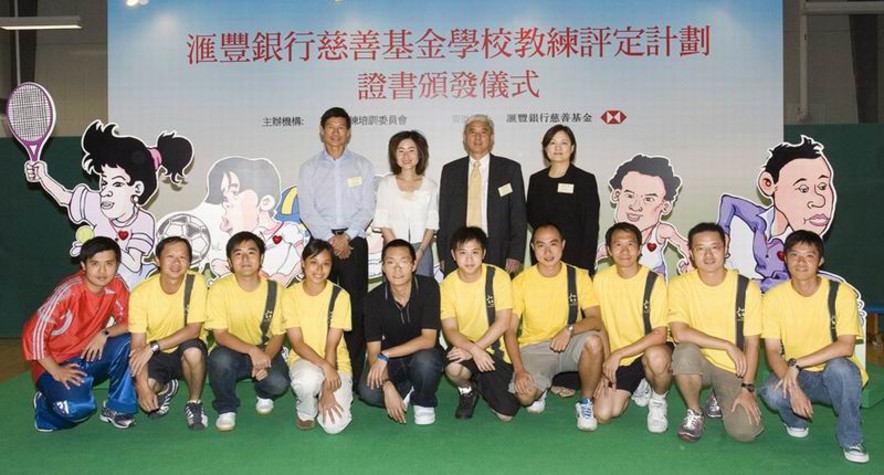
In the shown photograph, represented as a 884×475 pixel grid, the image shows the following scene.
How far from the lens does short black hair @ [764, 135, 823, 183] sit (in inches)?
190

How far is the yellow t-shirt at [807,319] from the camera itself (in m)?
3.37

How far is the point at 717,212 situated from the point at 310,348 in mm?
3286

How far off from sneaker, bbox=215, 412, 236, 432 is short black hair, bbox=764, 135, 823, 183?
12.6 ft

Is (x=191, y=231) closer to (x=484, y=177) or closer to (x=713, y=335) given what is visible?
(x=484, y=177)

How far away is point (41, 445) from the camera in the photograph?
3439 millimetres

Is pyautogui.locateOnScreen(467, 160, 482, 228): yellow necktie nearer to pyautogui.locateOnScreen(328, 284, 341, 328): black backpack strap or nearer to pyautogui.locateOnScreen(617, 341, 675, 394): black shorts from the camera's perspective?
pyautogui.locateOnScreen(328, 284, 341, 328): black backpack strap

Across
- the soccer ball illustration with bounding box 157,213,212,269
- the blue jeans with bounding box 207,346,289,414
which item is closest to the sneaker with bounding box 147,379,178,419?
the blue jeans with bounding box 207,346,289,414

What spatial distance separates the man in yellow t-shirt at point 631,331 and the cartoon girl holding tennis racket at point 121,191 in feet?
10.4

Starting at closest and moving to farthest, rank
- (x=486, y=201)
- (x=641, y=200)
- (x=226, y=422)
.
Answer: (x=226, y=422)
(x=486, y=201)
(x=641, y=200)

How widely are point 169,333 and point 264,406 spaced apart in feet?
2.17

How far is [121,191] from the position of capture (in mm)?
4930

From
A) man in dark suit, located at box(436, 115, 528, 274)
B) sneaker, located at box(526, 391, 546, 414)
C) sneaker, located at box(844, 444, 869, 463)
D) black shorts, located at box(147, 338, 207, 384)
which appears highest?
man in dark suit, located at box(436, 115, 528, 274)

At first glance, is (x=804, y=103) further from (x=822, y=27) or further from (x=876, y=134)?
(x=822, y=27)

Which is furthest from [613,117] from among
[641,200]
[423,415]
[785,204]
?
[423,415]
